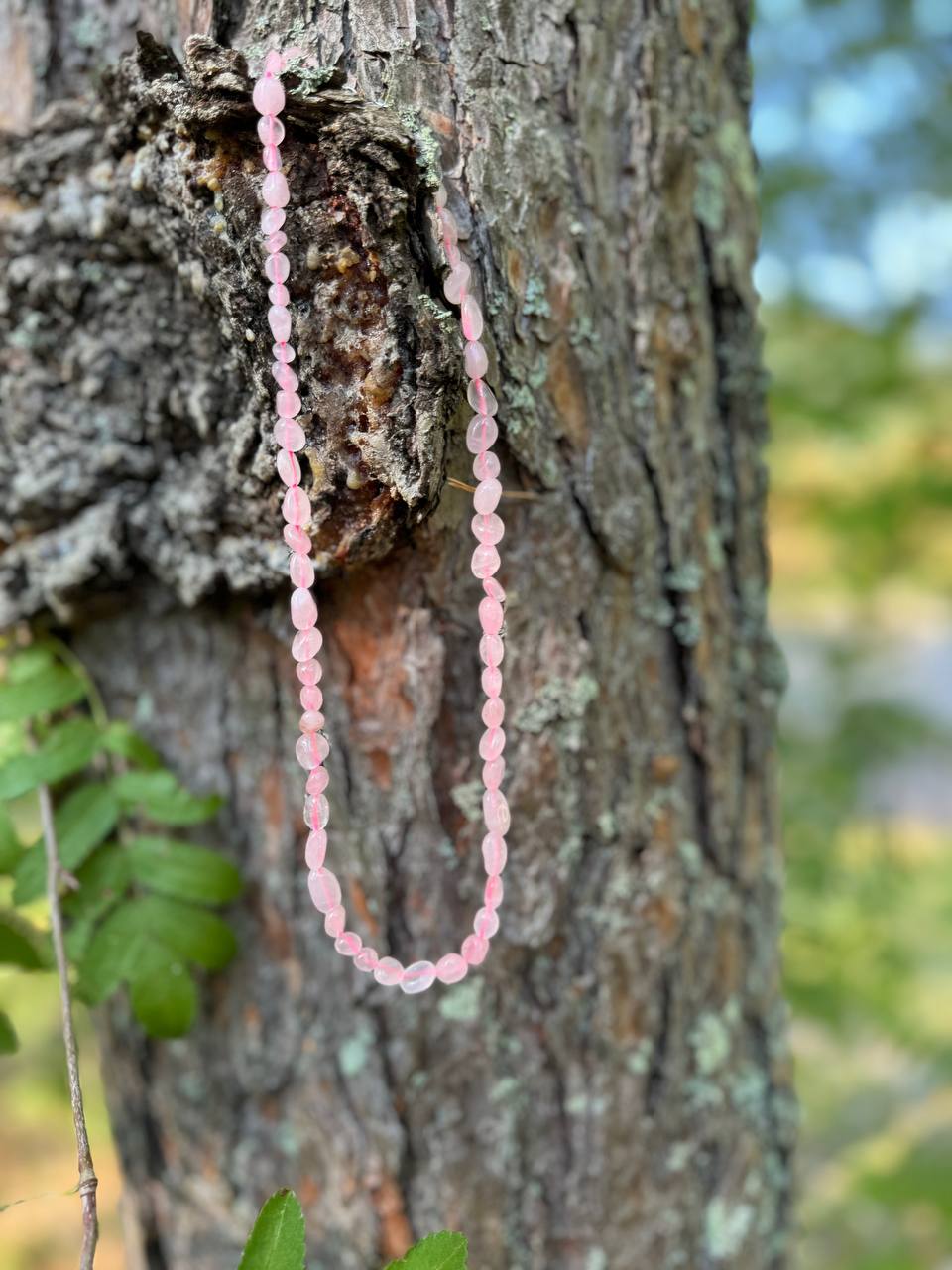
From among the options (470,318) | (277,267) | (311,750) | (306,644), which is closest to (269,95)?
(277,267)

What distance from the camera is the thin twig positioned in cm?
78

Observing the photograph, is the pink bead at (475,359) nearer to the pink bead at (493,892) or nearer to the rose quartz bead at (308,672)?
the rose quartz bead at (308,672)

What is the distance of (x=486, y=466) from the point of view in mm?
915

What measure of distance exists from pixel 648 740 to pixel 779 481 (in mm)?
1947

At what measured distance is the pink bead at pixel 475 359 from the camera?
0.85m

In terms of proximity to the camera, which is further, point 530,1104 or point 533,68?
point 530,1104

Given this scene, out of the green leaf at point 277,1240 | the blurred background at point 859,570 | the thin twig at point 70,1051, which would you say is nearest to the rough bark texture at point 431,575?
the thin twig at point 70,1051

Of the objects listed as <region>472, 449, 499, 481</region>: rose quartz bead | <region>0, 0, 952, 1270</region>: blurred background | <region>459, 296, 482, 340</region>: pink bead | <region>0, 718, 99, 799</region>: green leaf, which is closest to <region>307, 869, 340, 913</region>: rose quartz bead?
<region>0, 718, 99, 799</region>: green leaf

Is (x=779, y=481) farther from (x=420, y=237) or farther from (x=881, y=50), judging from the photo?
(x=420, y=237)

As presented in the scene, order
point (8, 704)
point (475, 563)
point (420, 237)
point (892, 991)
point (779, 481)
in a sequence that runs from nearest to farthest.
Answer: point (420, 237), point (475, 563), point (8, 704), point (892, 991), point (779, 481)

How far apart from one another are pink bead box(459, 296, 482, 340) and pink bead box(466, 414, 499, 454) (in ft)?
0.24

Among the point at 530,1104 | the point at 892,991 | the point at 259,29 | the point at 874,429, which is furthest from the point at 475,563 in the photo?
the point at 892,991

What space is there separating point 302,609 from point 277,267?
0.97ft

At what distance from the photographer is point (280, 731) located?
43.6 inches
